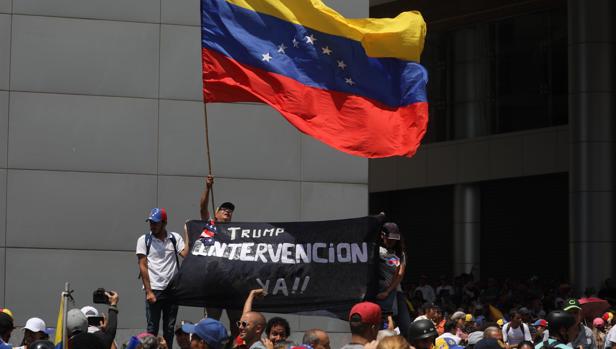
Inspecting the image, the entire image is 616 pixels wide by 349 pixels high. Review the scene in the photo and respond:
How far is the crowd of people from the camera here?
32.2 ft

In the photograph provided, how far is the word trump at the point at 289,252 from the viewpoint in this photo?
41.9 ft

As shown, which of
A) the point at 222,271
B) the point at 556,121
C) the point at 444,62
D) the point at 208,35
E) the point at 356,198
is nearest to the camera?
the point at 222,271

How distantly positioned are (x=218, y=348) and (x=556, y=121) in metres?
31.5

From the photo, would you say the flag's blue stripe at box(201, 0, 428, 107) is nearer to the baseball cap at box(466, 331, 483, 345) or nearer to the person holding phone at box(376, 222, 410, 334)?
the person holding phone at box(376, 222, 410, 334)

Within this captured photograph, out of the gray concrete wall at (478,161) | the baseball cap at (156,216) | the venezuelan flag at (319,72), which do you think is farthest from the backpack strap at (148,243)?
the gray concrete wall at (478,161)

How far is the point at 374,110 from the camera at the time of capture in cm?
1397

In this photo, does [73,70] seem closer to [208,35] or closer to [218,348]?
[208,35]

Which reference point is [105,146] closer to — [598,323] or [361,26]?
[361,26]

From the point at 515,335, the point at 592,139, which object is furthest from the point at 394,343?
the point at 592,139

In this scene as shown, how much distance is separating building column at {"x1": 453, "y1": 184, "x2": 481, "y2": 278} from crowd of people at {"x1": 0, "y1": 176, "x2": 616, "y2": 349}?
17.9 m

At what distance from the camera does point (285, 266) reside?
42.0ft

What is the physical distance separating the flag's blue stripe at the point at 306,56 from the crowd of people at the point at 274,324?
1.33 meters

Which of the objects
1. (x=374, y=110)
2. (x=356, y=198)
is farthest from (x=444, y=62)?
(x=374, y=110)

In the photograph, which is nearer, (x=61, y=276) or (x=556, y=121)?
(x=61, y=276)
